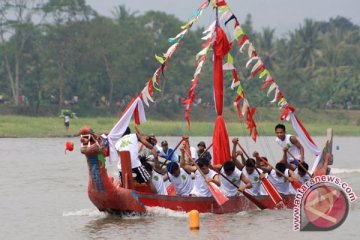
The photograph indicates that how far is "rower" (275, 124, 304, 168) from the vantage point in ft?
70.2

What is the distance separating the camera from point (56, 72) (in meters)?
71.1

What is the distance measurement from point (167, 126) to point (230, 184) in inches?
1620

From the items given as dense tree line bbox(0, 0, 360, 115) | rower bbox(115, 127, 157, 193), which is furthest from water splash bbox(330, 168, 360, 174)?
dense tree line bbox(0, 0, 360, 115)

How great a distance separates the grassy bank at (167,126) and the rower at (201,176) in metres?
28.8

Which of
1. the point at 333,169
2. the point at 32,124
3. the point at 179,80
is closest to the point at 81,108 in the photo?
the point at 179,80

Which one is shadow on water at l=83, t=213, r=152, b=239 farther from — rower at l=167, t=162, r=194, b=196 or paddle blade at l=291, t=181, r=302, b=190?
paddle blade at l=291, t=181, r=302, b=190

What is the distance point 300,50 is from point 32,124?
39.0 meters

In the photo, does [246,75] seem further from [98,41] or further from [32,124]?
[32,124]

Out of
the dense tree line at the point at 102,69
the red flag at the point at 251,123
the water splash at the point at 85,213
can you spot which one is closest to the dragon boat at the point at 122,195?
the water splash at the point at 85,213

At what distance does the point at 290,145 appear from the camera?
857 inches

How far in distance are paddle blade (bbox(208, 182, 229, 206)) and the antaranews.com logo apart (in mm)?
2272

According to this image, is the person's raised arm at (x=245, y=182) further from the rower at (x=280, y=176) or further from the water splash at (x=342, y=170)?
the water splash at (x=342, y=170)

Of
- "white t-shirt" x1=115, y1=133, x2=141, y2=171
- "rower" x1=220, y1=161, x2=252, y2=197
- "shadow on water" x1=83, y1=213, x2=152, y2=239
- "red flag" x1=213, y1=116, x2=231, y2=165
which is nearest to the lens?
"shadow on water" x1=83, y1=213, x2=152, y2=239

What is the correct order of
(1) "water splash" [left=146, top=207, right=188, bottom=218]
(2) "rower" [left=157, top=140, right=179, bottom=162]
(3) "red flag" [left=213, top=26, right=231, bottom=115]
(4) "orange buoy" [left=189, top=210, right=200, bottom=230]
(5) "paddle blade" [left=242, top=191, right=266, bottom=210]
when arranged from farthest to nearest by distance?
1. (3) "red flag" [left=213, top=26, right=231, bottom=115]
2. (2) "rower" [left=157, top=140, right=179, bottom=162]
3. (5) "paddle blade" [left=242, top=191, right=266, bottom=210]
4. (1) "water splash" [left=146, top=207, right=188, bottom=218]
5. (4) "orange buoy" [left=189, top=210, right=200, bottom=230]
